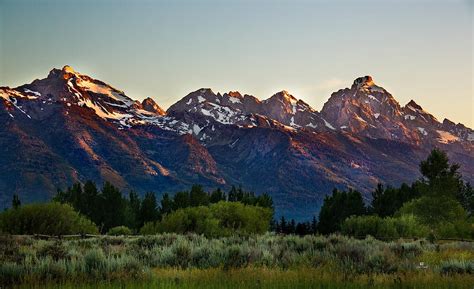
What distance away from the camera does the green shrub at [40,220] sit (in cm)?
3747

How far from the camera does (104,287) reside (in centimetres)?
1127

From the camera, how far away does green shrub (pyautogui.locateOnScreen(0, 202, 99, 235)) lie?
123 feet

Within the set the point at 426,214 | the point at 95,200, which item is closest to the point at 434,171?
the point at 426,214

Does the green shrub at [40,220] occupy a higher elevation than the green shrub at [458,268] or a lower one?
higher

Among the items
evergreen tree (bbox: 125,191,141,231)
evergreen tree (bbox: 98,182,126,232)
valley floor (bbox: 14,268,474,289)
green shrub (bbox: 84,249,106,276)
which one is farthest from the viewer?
evergreen tree (bbox: 98,182,126,232)

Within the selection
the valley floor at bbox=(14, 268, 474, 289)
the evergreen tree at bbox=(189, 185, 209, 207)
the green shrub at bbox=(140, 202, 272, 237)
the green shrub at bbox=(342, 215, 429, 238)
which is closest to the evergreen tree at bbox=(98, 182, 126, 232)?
the evergreen tree at bbox=(189, 185, 209, 207)

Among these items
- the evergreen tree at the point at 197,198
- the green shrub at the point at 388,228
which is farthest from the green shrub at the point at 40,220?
the evergreen tree at the point at 197,198

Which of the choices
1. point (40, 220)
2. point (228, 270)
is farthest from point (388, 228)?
point (228, 270)

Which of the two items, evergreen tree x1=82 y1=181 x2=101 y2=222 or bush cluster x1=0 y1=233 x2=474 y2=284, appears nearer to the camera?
bush cluster x1=0 y1=233 x2=474 y2=284

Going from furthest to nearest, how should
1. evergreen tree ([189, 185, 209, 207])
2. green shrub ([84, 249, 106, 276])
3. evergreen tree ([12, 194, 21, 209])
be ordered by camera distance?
evergreen tree ([189, 185, 209, 207])
evergreen tree ([12, 194, 21, 209])
green shrub ([84, 249, 106, 276])

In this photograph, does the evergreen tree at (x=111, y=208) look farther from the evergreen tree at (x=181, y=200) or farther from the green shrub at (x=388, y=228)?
the green shrub at (x=388, y=228)

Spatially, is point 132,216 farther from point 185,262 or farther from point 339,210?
point 185,262

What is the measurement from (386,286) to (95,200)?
309 feet

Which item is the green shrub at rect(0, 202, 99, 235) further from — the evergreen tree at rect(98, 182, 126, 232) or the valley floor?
the evergreen tree at rect(98, 182, 126, 232)
